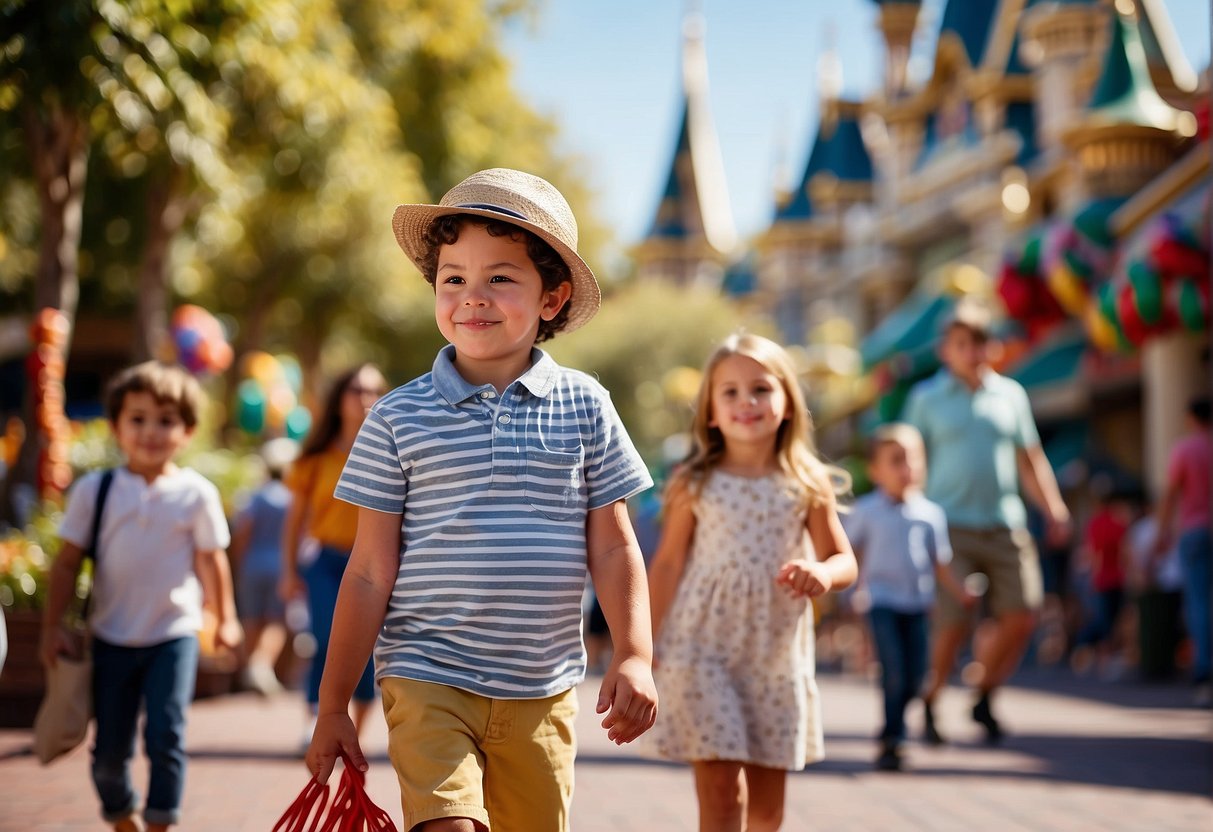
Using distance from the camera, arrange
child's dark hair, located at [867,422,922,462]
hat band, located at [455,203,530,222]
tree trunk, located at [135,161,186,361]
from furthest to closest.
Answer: tree trunk, located at [135,161,186,361] < child's dark hair, located at [867,422,922,462] < hat band, located at [455,203,530,222]

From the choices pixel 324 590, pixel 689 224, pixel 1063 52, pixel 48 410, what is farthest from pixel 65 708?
pixel 689 224

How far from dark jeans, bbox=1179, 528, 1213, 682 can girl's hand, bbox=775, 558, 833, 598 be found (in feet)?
24.4

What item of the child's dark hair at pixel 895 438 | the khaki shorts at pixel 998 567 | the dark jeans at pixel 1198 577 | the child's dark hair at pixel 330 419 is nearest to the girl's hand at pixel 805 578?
the child's dark hair at pixel 330 419

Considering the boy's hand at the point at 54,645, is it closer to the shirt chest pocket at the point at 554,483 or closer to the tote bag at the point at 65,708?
the tote bag at the point at 65,708

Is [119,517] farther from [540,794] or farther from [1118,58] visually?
[1118,58]

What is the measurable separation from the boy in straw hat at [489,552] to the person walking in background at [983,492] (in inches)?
194

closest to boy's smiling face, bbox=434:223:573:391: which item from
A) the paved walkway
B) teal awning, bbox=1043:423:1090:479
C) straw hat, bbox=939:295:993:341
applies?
the paved walkway

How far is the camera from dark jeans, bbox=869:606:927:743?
23.6 ft

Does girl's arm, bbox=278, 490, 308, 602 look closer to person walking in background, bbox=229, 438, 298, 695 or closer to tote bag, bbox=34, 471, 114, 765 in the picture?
tote bag, bbox=34, 471, 114, 765

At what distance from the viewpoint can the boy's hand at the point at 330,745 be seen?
2895mm

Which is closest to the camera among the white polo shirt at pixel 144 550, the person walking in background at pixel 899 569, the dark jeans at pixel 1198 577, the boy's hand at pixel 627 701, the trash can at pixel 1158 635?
the boy's hand at pixel 627 701

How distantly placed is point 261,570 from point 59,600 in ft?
20.6

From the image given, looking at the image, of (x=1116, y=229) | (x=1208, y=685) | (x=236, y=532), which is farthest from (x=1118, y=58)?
(x=236, y=532)

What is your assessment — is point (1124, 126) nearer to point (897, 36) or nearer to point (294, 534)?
point (294, 534)
